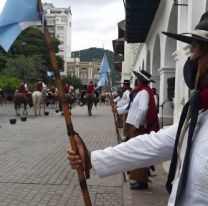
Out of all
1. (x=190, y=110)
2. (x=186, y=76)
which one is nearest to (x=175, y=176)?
(x=190, y=110)

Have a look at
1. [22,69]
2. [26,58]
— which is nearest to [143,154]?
[22,69]

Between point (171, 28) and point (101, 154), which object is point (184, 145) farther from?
point (171, 28)

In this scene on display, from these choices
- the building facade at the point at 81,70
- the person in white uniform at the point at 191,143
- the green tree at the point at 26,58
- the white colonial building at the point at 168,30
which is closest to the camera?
the person in white uniform at the point at 191,143

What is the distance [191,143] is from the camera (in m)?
2.18

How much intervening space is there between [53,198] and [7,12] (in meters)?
4.15

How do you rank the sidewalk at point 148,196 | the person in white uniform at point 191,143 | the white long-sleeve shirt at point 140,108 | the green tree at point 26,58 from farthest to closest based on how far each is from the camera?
the green tree at point 26,58 → the white long-sleeve shirt at point 140,108 → the sidewalk at point 148,196 → the person in white uniform at point 191,143

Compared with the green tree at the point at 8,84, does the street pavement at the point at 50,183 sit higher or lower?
higher

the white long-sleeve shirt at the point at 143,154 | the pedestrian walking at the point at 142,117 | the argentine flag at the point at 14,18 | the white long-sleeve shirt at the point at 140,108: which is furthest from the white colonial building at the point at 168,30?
the white long-sleeve shirt at the point at 143,154

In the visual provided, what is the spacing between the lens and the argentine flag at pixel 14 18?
10.8 ft

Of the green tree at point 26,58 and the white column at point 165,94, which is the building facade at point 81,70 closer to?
the green tree at point 26,58

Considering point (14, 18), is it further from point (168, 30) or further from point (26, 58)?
point (26, 58)

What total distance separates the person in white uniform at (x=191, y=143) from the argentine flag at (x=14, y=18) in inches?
48.6

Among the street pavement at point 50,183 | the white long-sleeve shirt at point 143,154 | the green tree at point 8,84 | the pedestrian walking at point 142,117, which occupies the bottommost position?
the green tree at point 8,84

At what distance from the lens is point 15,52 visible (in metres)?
75.8
